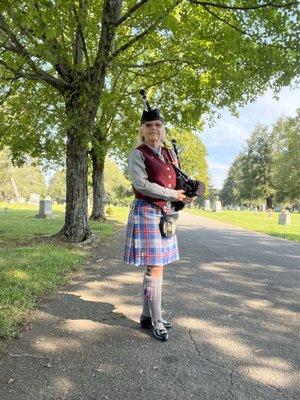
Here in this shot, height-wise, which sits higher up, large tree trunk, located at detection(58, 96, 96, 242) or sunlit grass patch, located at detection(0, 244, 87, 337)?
large tree trunk, located at detection(58, 96, 96, 242)

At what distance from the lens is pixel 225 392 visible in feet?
10.4

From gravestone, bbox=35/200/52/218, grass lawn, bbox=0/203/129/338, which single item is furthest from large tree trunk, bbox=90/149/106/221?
grass lawn, bbox=0/203/129/338

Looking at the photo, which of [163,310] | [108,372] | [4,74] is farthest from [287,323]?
[4,74]

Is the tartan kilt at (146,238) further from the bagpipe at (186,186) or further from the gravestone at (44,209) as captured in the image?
the gravestone at (44,209)

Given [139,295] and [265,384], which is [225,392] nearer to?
[265,384]

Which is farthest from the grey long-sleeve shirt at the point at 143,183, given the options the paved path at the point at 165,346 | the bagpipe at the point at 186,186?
the paved path at the point at 165,346

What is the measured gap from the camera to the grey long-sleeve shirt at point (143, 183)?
429 cm

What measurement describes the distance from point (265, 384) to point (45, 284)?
380 cm

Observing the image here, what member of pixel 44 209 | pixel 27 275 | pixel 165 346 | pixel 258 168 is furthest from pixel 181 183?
pixel 258 168

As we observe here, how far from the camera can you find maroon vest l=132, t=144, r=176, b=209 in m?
4.43

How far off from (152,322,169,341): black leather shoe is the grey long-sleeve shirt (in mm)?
1282

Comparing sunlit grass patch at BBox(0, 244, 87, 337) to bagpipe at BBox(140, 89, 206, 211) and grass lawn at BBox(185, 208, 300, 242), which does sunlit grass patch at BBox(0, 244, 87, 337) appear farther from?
grass lawn at BBox(185, 208, 300, 242)

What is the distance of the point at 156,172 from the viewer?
444cm

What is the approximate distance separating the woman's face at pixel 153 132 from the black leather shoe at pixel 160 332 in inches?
72.8
